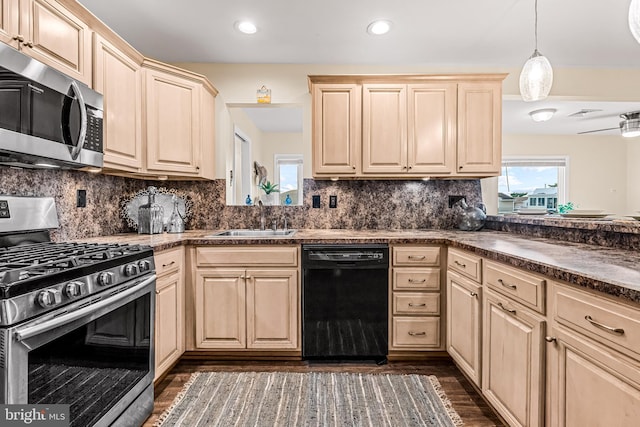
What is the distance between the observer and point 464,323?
2.06 meters

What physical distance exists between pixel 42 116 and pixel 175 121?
1.12m

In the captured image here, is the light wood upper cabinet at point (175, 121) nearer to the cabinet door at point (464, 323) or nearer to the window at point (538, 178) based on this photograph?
the cabinet door at point (464, 323)

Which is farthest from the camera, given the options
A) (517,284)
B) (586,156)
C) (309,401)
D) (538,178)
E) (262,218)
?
(538,178)

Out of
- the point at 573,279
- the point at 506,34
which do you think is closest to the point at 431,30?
the point at 506,34

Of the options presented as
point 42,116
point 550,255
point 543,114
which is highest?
point 543,114

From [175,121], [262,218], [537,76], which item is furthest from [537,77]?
[175,121]

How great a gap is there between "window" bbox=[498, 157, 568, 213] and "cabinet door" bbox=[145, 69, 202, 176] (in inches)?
273

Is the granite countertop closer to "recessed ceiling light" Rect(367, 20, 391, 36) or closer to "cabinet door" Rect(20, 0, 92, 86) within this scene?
"cabinet door" Rect(20, 0, 92, 86)

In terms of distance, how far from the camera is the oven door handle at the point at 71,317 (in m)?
1.11

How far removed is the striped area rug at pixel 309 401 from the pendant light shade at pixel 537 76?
1924mm

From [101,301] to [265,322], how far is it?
1.19 metres

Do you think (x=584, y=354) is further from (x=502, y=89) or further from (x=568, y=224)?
(x=502, y=89)

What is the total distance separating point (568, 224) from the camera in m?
2.03

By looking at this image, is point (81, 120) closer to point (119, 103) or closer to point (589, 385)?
point (119, 103)
